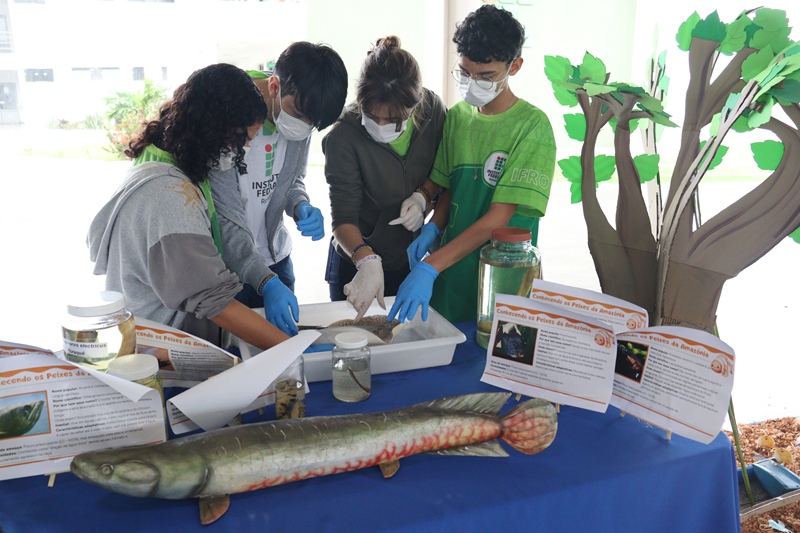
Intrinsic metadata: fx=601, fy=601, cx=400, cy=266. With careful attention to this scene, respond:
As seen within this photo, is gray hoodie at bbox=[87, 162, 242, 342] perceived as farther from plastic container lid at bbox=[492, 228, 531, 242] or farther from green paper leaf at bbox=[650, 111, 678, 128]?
green paper leaf at bbox=[650, 111, 678, 128]

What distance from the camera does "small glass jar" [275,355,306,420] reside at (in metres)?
1.13

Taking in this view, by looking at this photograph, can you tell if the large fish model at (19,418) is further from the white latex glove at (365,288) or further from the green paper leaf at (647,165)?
the green paper leaf at (647,165)

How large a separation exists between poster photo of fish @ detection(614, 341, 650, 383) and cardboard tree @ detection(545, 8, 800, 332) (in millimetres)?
418

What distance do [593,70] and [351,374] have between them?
1027mm

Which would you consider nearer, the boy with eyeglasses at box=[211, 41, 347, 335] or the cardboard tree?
the cardboard tree

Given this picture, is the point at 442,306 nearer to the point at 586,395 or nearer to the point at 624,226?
the point at 624,226

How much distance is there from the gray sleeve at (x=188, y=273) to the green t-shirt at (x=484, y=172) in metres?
0.83

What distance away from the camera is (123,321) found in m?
1.00

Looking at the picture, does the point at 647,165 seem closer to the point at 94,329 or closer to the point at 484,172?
the point at 484,172

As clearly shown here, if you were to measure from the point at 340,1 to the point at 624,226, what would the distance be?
10.3 m

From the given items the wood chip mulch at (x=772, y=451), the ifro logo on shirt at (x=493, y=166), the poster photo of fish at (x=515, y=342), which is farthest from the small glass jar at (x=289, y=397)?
the wood chip mulch at (x=772, y=451)

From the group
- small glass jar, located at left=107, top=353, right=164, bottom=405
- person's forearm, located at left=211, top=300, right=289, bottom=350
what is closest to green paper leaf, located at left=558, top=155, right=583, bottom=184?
person's forearm, located at left=211, top=300, right=289, bottom=350

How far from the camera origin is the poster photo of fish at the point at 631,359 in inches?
44.7

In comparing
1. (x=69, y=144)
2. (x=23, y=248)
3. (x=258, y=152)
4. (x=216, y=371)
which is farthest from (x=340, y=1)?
(x=216, y=371)
